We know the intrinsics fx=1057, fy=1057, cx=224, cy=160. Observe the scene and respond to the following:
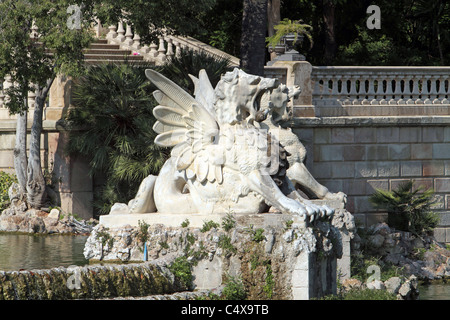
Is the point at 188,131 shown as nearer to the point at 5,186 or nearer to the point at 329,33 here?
the point at 5,186

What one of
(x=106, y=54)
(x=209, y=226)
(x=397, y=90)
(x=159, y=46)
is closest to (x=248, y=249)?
(x=209, y=226)

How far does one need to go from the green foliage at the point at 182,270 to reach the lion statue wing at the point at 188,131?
846 mm

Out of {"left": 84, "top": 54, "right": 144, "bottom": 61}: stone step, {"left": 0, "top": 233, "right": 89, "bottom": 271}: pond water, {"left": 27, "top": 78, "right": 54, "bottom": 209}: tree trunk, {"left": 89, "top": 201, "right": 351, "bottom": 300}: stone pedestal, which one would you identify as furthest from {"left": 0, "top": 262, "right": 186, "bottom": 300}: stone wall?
{"left": 84, "top": 54, "right": 144, "bottom": 61}: stone step

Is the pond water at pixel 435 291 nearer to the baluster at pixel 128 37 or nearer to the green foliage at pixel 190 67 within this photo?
the green foliage at pixel 190 67

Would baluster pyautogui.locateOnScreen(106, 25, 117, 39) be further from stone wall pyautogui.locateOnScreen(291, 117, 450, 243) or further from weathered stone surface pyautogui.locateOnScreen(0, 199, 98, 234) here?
weathered stone surface pyautogui.locateOnScreen(0, 199, 98, 234)

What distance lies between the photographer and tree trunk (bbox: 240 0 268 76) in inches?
691

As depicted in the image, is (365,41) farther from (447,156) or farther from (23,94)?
(23,94)

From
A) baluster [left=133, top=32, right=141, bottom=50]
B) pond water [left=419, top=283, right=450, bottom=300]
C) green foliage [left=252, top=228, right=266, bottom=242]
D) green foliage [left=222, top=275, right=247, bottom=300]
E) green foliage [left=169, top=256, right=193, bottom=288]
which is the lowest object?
pond water [left=419, top=283, right=450, bottom=300]

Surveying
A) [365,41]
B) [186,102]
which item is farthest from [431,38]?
[186,102]

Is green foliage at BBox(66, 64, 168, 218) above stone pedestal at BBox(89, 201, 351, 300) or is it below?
above

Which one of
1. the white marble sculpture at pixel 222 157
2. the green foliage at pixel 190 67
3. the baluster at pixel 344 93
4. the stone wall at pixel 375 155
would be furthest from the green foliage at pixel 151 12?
the white marble sculpture at pixel 222 157

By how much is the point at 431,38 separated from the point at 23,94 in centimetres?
1171

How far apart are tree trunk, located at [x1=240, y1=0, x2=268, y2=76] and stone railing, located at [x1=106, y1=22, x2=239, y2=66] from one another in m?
1.64

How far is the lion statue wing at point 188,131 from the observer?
10.6m
